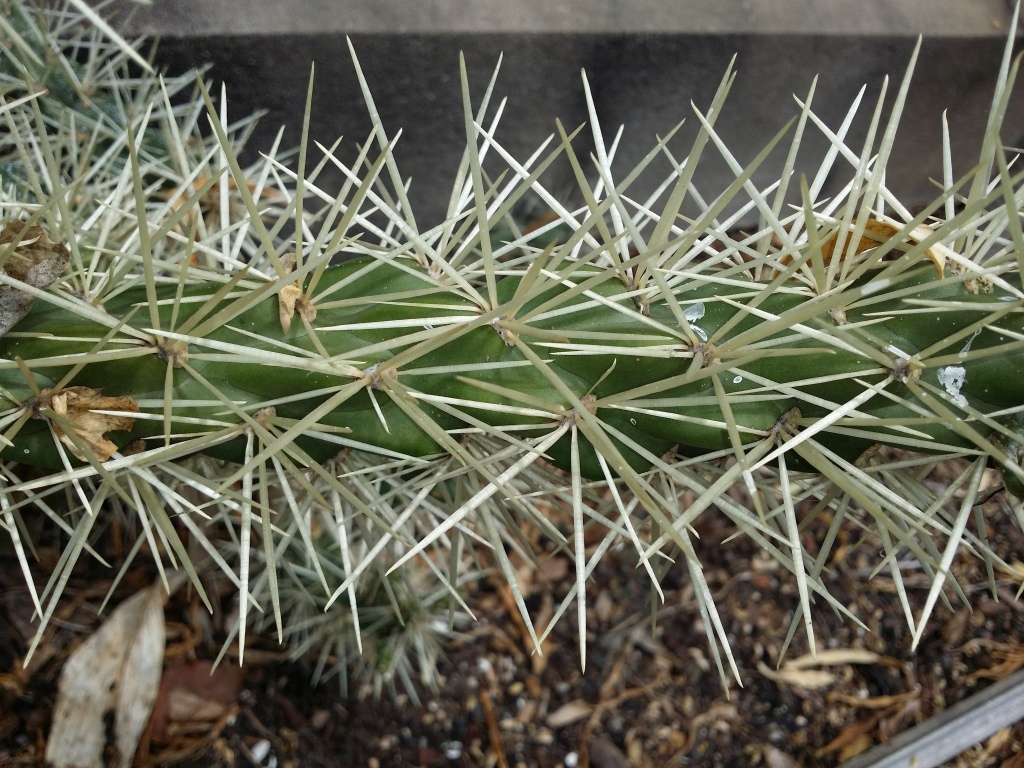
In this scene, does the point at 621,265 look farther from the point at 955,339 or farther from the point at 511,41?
the point at 511,41

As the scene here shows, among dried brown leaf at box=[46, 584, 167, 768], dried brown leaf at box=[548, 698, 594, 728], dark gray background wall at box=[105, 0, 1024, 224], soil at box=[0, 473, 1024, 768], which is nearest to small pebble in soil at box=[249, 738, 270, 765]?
Answer: soil at box=[0, 473, 1024, 768]

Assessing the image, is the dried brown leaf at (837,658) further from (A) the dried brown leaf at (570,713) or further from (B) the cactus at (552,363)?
(B) the cactus at (552,363)

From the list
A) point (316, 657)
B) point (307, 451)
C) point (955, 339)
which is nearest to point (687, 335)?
point (955, 339)

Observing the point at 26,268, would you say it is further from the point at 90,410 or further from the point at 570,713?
the point at 570,713

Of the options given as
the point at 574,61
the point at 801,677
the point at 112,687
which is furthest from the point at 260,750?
the point at 574,61

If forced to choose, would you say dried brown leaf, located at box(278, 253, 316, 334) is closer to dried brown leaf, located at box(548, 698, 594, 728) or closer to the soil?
the soil
